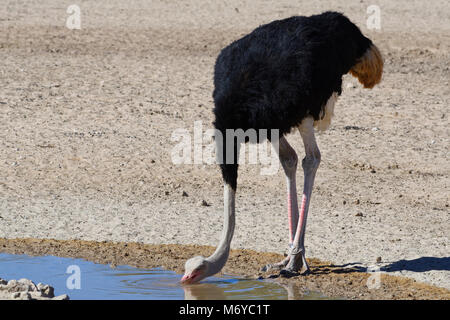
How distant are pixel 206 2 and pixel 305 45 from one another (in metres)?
11.6

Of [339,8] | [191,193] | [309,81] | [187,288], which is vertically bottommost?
[187,288]

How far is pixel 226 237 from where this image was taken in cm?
511

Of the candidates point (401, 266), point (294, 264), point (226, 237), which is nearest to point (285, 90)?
point (226, 237)

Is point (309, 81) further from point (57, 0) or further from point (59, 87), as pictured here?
point (57, 0)

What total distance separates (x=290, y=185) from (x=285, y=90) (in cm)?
71

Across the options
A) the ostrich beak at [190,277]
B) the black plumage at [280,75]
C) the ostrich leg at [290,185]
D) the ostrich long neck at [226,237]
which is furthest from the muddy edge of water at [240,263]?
the black plumage at [280,75]

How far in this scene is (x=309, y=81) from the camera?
549 centimetres

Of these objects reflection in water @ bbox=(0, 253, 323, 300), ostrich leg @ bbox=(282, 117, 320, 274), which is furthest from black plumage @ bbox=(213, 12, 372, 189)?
reflection in water @ bbox=(0, 253, 323, 300)

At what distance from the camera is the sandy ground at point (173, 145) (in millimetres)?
6590

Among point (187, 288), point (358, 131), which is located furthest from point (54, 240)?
point (358, 131)

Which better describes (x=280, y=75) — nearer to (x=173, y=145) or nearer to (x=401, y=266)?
(x=401, y=266)

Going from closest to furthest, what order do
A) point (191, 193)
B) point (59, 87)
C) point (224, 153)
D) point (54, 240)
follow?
point (224, 153)
point (54, 240)
point (191, 193)
point (59, 87)

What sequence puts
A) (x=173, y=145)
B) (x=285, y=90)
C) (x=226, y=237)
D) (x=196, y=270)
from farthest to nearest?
(x=173, y=145) < (x=285, y=90) < (x=226, y=237) < (x=196, y=270)

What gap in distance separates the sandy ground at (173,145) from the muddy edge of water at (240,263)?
120mm
